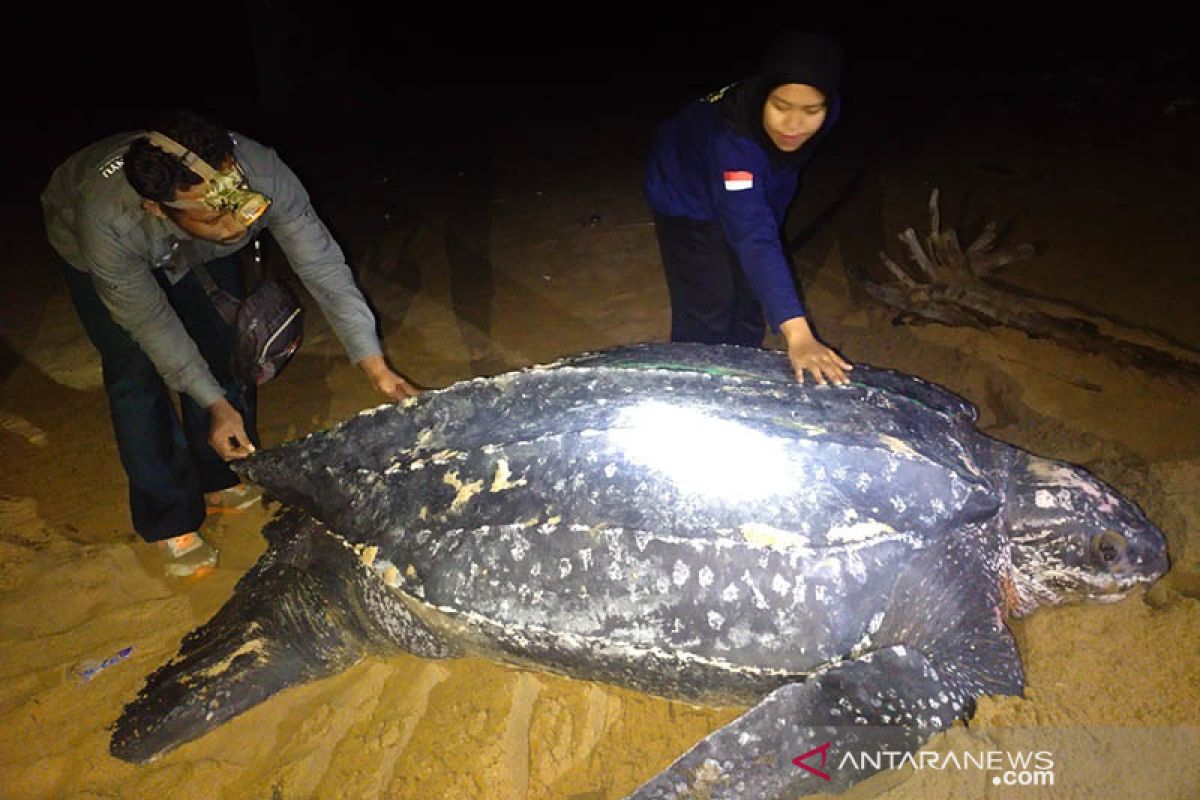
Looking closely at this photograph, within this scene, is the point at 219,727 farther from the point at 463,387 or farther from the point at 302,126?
the point at 302,126

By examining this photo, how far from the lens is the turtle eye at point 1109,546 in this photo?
5.57 ft

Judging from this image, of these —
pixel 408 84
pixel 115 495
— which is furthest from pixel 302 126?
pixel 115 495

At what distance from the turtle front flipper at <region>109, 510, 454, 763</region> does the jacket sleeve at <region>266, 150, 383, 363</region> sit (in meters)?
0.58

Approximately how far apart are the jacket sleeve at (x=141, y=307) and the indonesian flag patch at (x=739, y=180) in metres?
1.52

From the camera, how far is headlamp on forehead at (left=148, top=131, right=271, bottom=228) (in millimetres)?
1562

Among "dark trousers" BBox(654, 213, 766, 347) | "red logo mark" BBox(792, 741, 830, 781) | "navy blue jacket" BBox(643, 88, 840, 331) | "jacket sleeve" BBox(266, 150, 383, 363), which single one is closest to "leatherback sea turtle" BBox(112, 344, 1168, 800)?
"red logo mark" BBox(792, 741, 830, 781)

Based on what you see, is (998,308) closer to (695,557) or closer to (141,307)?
(695,557)

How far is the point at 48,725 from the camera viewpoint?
1755mm

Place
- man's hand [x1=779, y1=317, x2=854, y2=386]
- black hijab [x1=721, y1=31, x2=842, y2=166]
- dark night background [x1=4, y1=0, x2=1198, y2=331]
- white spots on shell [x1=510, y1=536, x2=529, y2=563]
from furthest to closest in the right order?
dark night background [x1=4, y1=0, x2=1198, y2=331]
man's hand [x1=779, y1=317, x2=854, y2=386]
black hijab [x1=721, y1=31, x2=842, y2=166]
white spots on shell [x1=510, y1=536, x2=529, y2=563]

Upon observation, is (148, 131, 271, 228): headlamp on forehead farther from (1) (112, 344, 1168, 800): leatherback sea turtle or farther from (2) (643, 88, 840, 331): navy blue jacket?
(2) (643, 88, 840, 331): navy blue jacket

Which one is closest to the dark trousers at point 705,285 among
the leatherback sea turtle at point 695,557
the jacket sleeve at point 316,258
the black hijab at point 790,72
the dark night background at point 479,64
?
the black hijab at point 790,72

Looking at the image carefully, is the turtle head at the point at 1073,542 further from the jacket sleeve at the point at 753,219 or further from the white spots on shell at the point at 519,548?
the white spots on shell at the point at 519,548

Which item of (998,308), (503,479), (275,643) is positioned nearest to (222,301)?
(275,643)

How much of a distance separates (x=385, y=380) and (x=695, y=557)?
42.3 inches
